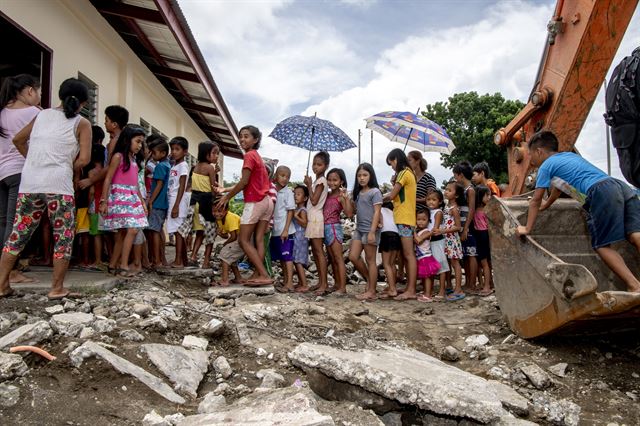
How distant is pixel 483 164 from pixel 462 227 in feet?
3.87

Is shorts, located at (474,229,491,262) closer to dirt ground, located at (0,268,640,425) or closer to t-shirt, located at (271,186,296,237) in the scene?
dirt ground, located at (0,268,640,425)

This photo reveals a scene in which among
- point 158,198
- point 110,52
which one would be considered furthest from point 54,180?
point 110,52

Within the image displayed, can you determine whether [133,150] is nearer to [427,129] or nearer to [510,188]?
[427,129]

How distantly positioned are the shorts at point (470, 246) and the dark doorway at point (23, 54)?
16.6 ft

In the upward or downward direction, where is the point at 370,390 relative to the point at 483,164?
downward

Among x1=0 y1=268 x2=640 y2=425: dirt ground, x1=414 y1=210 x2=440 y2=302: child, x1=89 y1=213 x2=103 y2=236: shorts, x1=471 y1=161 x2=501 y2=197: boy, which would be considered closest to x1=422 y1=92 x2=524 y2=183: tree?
x1=471 y1=161 x2=501 y2=197: boy

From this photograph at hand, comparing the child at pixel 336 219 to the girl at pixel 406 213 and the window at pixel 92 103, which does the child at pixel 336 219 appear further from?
the window at pixel 92 103

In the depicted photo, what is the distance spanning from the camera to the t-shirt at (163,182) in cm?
534

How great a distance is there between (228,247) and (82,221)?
4.88 ft

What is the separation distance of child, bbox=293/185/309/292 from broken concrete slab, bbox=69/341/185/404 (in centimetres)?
307

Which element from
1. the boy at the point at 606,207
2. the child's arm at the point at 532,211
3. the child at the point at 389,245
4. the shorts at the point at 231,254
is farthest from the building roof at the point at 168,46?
the boy at the point at 606,207

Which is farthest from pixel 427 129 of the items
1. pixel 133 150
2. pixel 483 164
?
pixel 133 150

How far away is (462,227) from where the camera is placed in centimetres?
564

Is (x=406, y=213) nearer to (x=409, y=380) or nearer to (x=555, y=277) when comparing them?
(x=555, y=277)
